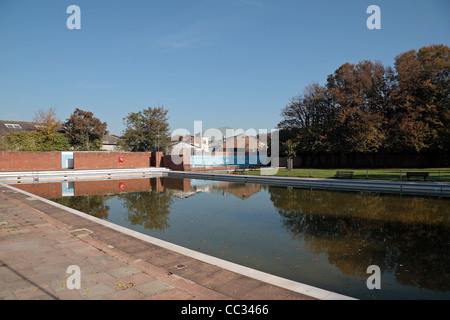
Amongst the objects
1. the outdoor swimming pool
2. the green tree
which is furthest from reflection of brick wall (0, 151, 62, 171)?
Answer: the outdoor swimming pool

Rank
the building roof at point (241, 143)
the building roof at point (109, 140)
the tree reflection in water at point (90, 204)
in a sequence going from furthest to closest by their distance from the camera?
1. the building roof at point (241, 143)
2. the building roof at point (109, 140)
3. the tree reflection in water at point (90, 204)

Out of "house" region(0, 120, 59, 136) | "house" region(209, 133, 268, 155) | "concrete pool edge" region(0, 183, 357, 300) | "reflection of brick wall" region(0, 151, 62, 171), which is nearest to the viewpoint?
"concrete pool edge" region(0, 183, 357, 300)

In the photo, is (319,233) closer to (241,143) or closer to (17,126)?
(241,143)

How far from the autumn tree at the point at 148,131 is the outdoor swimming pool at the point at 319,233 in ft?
91.4

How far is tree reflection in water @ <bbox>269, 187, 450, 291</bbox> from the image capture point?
18.4 ft

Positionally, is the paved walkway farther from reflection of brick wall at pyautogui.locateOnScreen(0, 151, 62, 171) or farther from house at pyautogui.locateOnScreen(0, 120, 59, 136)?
house at pyautogui.locateOnScreen(0, 120, 59, 136)

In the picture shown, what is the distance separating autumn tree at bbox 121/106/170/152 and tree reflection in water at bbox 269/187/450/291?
3163 cm

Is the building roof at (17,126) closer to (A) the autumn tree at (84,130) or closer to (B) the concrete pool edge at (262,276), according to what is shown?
(A) the autumn tree at (84,130)

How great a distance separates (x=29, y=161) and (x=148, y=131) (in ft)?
53.3

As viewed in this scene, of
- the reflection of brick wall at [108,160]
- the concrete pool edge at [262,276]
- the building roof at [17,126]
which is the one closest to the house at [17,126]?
the building roof at [17,126]

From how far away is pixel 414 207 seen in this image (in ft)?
38.7

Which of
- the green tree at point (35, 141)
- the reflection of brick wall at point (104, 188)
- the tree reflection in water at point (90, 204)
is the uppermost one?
the green tree at point (35, 141)

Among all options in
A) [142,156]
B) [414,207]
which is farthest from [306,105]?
[414,207]

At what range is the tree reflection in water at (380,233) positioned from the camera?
5605mm
